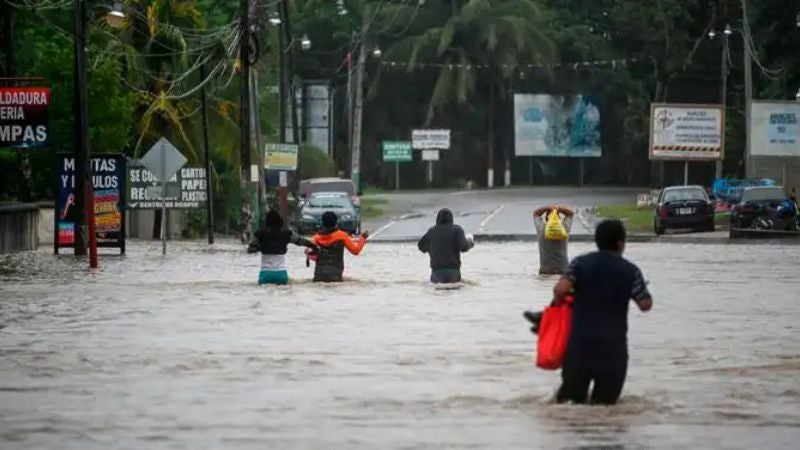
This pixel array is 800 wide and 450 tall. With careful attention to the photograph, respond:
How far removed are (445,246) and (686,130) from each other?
2002 inches

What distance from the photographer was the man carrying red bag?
1298 cm

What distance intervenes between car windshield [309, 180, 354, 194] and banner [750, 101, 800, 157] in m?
16.0

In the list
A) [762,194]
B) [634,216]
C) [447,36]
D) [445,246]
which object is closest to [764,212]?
[762,194]

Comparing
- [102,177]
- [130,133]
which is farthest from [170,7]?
[102,177]

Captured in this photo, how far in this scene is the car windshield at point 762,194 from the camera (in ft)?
179

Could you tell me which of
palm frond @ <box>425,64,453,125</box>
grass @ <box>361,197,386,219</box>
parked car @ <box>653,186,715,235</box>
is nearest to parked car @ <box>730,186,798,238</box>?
parked car @ <box>653,186,715,235</box>

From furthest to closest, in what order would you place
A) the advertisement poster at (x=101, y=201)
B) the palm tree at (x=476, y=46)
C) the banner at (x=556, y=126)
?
the banner at (x=556, y=126), the palm tree at (x=476, y=46), the advertisement poster at (x=101, y=201)

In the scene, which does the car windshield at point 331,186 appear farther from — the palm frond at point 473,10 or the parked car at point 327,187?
the palm frond at point 473,10

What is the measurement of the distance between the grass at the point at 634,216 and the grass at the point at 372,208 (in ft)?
31.6

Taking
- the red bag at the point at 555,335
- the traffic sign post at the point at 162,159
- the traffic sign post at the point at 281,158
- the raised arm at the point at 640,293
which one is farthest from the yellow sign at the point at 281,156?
the raised arm at the point at 640,293

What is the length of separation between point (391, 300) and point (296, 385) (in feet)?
35.1

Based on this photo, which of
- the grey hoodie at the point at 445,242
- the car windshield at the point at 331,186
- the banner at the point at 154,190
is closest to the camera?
the grey hoodie at the point at 445,242

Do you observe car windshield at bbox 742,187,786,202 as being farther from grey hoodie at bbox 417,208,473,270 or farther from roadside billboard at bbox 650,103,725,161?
grey hoodie at bbox 417,208,473,270

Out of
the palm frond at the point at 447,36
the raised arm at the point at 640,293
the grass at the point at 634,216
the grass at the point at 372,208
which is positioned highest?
the palm frond at the point at 447,36
